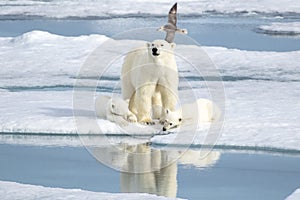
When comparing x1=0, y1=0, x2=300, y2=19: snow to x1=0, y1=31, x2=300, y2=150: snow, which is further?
x1=0, y1=0, x2=300, y2=19: snow

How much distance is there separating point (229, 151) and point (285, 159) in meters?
0.43

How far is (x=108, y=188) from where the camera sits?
17.7ft

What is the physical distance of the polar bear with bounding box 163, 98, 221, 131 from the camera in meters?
6.88

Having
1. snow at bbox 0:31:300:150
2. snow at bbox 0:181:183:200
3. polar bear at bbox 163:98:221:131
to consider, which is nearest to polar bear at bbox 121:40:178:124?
polar bear at bbox 163:98:221:131

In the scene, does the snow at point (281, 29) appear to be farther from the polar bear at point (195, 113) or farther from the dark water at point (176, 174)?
the dark water at point (176, 174)

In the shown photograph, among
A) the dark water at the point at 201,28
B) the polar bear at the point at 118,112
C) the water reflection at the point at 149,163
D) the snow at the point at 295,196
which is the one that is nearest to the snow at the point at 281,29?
the dark water at the point at 201,28

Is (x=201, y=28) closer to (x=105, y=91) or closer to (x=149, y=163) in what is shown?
(x=105, y=91)

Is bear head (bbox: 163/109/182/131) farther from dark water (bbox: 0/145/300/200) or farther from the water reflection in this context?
dark water (bbox: 0/145/300/200)

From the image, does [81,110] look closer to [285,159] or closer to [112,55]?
[285,159]

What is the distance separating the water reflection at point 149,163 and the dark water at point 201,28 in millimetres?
6738

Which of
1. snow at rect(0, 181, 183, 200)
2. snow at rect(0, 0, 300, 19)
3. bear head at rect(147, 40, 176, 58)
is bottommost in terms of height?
snow at rect(0, 181, 183, 200)

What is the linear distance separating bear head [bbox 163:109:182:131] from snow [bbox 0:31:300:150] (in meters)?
0.10

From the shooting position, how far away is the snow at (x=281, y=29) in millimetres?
14875

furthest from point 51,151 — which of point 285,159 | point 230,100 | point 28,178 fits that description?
point 230,100
